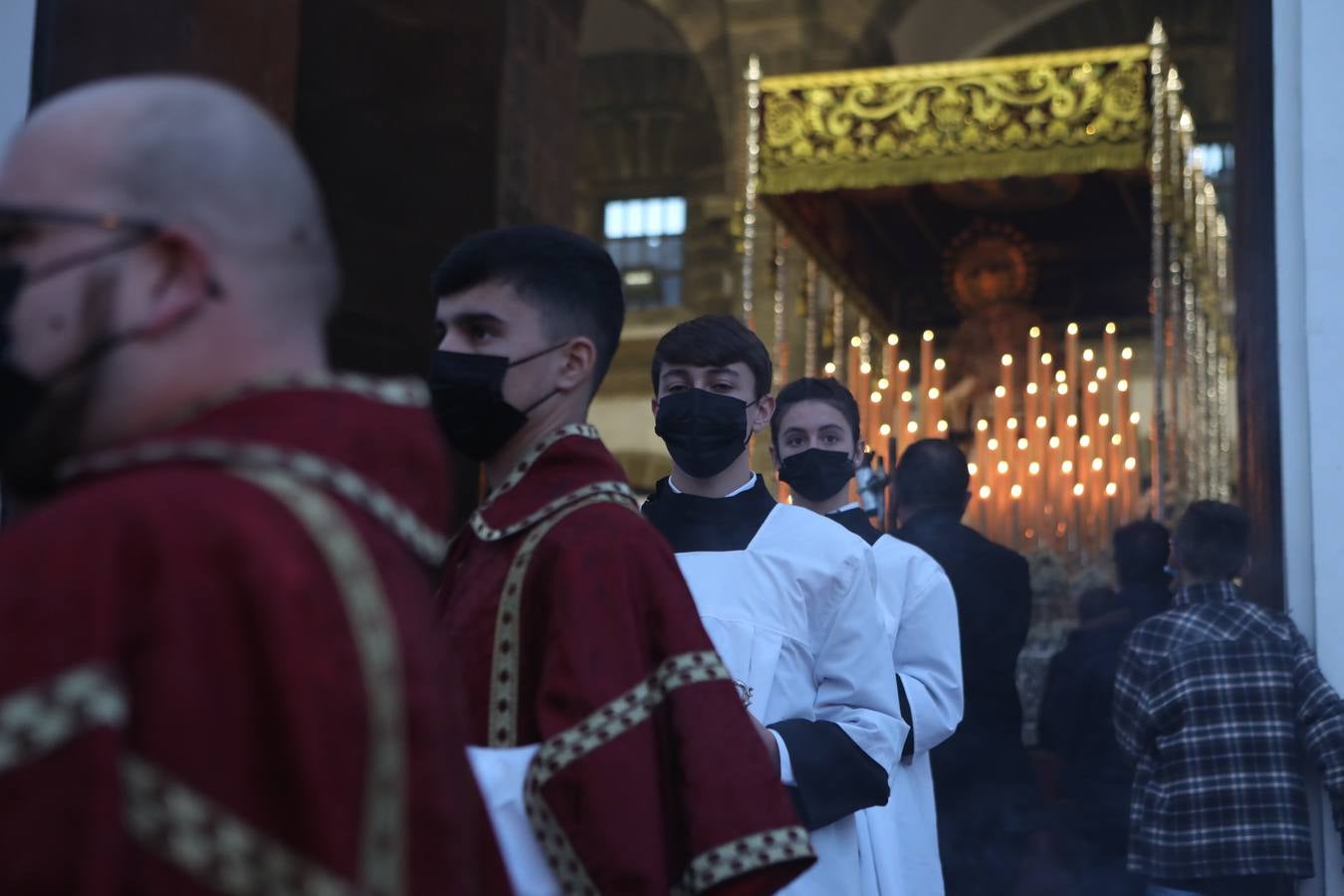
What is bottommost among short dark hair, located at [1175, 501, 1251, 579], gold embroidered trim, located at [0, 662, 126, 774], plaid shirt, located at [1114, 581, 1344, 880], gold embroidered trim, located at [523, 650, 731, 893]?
plaid shirt, located at [1114, 581, 1344, 880]

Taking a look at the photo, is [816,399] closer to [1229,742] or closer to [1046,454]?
[1229,742]

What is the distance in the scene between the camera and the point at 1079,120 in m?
9.64

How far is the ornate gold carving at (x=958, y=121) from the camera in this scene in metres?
9.55

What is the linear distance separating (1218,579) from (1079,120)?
5.39 m

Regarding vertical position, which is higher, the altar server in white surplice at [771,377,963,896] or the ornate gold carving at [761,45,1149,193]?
the ornate gold carving at [761,45,1149,193]

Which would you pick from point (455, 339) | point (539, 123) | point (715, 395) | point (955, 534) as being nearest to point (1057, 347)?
point (539, 123)

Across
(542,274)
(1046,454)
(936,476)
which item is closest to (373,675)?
(542,274)

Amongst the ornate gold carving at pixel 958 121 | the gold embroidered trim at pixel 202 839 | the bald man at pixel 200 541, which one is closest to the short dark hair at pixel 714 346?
the bald man at pixel 200 541

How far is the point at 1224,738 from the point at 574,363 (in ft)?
9.24

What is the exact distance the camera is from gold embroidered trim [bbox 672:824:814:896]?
6.49 ft

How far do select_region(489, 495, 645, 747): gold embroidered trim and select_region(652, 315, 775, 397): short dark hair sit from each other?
3.96 ft

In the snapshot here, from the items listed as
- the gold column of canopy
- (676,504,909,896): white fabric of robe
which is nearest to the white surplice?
(676,504,909,896): white fabric of robe

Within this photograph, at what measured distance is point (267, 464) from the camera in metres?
1.21

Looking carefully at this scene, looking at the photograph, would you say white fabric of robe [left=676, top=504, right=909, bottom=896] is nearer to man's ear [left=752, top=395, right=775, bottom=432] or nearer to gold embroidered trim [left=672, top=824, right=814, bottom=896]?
man's ear [left=752, top=395, right=775, bottom=432]
